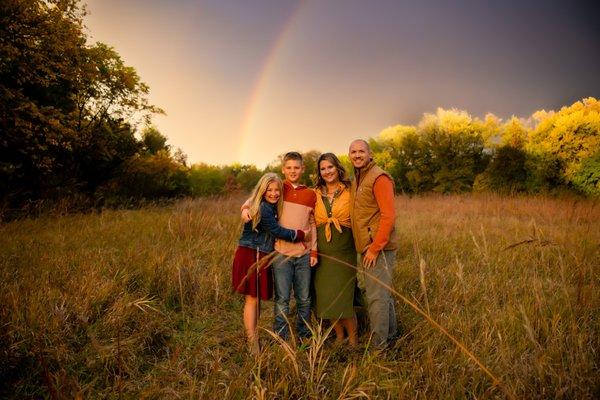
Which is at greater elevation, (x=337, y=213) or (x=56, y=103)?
(x=56, y=103)

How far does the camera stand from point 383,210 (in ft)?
8.13

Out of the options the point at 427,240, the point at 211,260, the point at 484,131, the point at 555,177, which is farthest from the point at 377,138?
the point at 211,260

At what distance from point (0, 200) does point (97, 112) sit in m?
5.54

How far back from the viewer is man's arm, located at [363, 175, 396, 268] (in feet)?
7.98

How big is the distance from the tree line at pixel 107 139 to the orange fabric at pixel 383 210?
7.03 meters

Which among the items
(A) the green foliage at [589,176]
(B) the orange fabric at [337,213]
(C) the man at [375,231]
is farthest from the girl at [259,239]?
(A) the green foliage at [589,176]

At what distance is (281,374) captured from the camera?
1.89m

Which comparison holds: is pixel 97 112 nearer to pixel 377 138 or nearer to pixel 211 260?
pixel 211 260

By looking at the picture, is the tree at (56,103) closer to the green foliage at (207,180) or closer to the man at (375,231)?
the man at (375,231)

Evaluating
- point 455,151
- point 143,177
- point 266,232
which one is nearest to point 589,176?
point 455,151

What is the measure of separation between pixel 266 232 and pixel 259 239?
9 centimetres

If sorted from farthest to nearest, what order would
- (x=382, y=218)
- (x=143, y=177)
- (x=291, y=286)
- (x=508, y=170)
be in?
(x=508, y=170) → (x=143, y=177) → (x=291, y=286) → (x=382, y=218)

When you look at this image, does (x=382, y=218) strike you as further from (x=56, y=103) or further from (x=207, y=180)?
(x=207, y=180)

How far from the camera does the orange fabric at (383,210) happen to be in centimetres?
243
